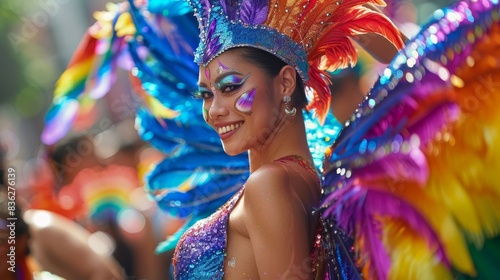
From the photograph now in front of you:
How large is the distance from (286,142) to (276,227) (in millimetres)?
341

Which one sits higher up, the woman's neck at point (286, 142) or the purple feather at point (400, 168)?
the purple feather at point (400, 168)

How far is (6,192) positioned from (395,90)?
1.84 meters

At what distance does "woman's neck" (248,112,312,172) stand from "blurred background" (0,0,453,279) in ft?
1.93

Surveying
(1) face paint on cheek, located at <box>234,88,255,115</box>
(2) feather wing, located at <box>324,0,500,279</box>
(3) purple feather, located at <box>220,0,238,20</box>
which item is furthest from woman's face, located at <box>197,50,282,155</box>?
(2) feather wing, located at <box>324,0,500,279</box>

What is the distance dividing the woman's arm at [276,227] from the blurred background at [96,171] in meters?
0.87

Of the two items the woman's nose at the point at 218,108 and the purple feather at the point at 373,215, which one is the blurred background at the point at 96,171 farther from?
the purple feather at the point at 373,215

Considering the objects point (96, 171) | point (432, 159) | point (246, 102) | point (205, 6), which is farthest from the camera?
point (96, 171)

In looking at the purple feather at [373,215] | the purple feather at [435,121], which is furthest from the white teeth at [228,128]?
the purple feather at [435,121]

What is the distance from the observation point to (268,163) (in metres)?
1.87

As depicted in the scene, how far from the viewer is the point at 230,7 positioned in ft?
6.40

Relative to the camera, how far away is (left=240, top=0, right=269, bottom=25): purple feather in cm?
193

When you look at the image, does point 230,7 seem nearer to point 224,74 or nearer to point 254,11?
point 254,11

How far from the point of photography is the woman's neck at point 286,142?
76.8 inches

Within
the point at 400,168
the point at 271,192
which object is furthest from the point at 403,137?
the point at 271,192
